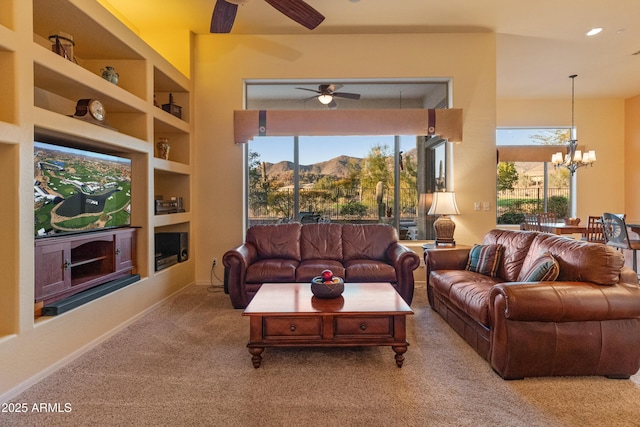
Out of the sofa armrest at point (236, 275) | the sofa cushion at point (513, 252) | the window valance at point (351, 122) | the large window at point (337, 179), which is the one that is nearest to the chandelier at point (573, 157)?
the window valance at point (351, 122)

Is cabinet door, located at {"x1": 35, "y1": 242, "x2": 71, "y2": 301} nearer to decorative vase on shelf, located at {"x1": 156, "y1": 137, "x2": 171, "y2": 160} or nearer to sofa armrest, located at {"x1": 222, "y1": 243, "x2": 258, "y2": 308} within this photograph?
sofa armrest, located at {"x1": 222, "y1": 243, "x2": 258, "y2": 308}

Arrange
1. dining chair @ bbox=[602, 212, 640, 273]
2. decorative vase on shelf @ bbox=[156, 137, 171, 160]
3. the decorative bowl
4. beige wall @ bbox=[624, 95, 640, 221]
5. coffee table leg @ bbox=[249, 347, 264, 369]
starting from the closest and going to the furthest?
coffee table leg @ bbox=[249, 347, 264, 369] < the decorative bowl < decorative vase on shelf @ bbox=[156, 137, 171, 160] < dining chair @ bbox=[602, 212, 640, 273] < beige wall @ bbox=[624, 95, 640, 221]

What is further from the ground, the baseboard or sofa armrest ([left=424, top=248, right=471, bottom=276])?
sofa armrest ([left=424, top=248, right=471, bottom=276])

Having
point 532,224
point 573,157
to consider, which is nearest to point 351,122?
point 532,224

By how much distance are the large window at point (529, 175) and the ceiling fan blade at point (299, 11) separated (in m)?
5.77

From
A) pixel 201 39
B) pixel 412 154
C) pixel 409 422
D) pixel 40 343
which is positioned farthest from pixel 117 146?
pixel 412 154

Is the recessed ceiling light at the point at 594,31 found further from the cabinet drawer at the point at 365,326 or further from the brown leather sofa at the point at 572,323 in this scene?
the cabinet drawer at the point at 365,326

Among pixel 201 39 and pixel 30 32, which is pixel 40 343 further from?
pixel 201 39

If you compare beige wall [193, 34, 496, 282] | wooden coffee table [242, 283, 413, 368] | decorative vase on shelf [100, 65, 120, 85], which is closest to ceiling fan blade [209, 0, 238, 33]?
decorative vase on shelf [100, 65, 120, 85]

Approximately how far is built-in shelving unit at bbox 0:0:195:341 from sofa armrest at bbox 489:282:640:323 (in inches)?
125

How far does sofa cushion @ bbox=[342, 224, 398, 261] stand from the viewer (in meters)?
4.18

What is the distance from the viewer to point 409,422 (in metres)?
1.73

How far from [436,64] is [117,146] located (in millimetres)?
4175

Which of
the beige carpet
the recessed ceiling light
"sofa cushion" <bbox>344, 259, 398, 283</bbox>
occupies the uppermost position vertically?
the recessed ceiling light
